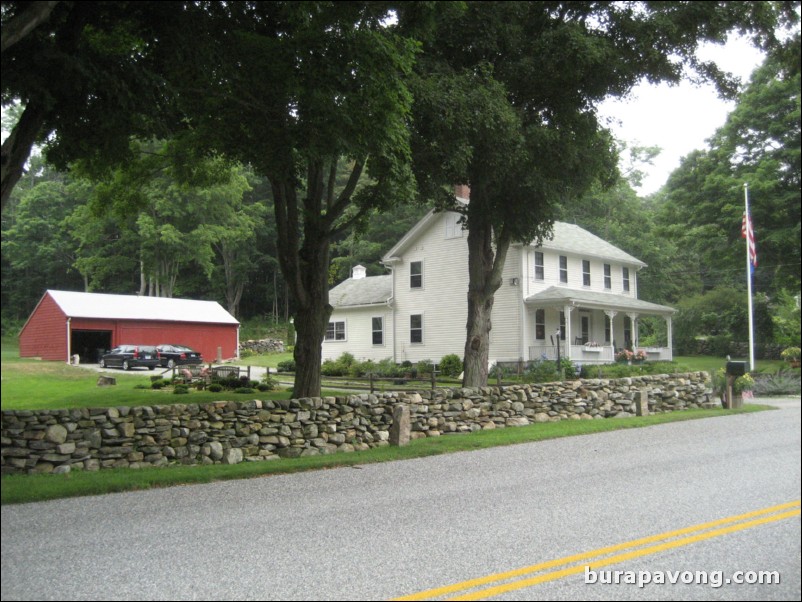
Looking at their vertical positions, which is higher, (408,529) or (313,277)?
(313,277)

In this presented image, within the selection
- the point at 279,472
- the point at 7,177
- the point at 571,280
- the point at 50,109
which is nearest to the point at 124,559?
the point at 7,177

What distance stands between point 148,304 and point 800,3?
5841mm

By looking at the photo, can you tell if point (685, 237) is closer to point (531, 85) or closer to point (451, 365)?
point (531, 85)

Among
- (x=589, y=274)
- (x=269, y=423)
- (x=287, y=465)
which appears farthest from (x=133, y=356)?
(x=589, y=274)

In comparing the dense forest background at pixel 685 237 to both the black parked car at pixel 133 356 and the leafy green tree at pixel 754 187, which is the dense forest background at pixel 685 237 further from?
the black parked car at pixel 133 356

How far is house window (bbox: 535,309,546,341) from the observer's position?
25.7m

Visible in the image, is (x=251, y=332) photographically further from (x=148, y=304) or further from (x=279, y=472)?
(x=148, y=304)

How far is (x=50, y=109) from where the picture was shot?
15.8 ft

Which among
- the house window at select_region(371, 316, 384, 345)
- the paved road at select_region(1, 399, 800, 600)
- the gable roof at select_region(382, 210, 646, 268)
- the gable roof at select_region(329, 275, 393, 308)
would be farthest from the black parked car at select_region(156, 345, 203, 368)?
the house window at select_region(371, 316, 384, 345)

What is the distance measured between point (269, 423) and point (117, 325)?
4.34 metres

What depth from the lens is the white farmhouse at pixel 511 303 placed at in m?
25.2

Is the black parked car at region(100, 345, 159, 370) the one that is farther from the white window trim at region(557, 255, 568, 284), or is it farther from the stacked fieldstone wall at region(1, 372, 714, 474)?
the white window trim at region(557, 255, 568, 284)

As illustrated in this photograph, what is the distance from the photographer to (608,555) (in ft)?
14.6

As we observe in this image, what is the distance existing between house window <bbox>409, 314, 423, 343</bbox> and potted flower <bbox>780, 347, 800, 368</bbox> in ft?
80.2
